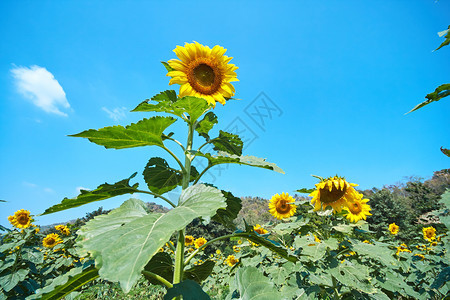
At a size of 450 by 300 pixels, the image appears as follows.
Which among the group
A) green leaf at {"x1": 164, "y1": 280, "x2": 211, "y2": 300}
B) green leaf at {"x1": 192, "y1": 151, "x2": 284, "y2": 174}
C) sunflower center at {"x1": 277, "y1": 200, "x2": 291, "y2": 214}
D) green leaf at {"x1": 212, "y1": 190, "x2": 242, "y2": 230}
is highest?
sunflower center at {"x1": 277, "y1": 200, "x2": 291, "y2": 214}

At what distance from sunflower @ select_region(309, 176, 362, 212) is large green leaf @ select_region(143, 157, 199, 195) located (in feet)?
6.82

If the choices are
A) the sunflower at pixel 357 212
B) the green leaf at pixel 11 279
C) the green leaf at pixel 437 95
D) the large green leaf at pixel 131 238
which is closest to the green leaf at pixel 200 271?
the large green leaf at pixel 131 238

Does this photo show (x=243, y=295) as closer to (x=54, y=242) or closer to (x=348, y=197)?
(x=348, y=197)

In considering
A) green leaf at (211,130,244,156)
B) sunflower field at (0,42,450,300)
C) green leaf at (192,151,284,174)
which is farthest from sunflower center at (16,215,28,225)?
green leaf at (192,151,284,174)

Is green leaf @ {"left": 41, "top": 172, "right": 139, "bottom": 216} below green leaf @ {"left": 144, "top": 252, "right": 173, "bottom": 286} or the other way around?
the other way around

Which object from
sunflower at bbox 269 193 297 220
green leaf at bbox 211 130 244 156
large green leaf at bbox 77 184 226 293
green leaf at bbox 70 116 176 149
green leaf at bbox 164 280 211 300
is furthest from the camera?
sunflower at bbox 269 193 297 220

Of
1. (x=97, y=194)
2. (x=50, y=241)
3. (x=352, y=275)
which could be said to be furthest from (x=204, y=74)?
(x=50, y=241)

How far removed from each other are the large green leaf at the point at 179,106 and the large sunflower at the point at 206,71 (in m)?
0.49

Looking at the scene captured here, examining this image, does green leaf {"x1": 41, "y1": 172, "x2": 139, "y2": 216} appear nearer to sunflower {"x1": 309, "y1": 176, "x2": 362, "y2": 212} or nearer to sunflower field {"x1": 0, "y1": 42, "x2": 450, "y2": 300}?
sunflower field {"x1": 0, "y1": 42, "x2": 450, "y2": 300}

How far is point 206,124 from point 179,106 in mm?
241

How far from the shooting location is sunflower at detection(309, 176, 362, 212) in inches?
113

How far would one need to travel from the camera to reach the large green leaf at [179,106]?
1.11m

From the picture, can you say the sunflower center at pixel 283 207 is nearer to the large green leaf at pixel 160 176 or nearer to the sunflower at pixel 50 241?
the large green leaf at pixel 160 176

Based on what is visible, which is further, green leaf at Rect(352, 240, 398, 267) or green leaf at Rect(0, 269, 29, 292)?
green leaf at Rect(0, 269, 29, 292)
